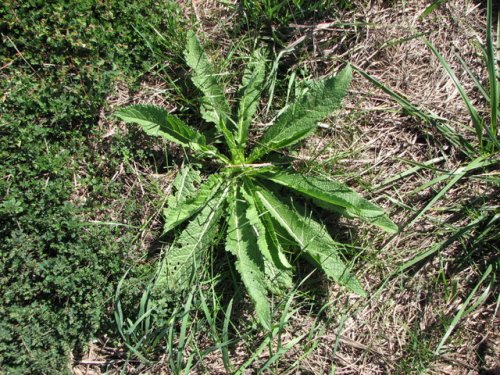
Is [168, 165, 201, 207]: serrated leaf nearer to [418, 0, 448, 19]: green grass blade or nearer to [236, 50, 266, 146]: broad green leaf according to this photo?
[236, 50, 266, 146]: broad green leaf

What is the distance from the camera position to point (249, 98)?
9.68 feet

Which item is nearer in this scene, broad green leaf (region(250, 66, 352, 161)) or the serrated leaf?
broad green leaf (region(250, 66, 352, 161))

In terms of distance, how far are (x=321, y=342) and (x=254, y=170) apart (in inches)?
41.0

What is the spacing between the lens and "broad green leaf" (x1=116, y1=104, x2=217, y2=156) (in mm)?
2795

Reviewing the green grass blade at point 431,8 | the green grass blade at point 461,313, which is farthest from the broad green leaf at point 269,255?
the green grass blade at point 431,8

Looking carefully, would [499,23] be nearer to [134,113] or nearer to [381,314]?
[381,314]

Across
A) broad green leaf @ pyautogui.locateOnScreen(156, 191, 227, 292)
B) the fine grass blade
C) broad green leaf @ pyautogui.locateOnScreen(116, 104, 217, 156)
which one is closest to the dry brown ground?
the fine grass blade

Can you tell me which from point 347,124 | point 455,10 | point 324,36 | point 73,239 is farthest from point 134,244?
point 455,10

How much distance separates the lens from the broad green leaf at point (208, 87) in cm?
289

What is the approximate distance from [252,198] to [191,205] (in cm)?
33

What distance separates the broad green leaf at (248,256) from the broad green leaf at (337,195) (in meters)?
0.27

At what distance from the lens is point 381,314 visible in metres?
3.03

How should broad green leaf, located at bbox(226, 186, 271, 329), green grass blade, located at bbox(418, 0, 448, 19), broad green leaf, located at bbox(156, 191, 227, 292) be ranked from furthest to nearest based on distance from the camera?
green grass blade, located at bbox(418, 0, 448, 19), broad green leaf, located at bbox(156, 191, 227, 292), broad green leaf, located at bbox(226, 186, 271, 329)

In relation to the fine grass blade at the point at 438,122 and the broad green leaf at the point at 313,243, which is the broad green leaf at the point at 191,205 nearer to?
the broad green leaf at the point at 313,243
